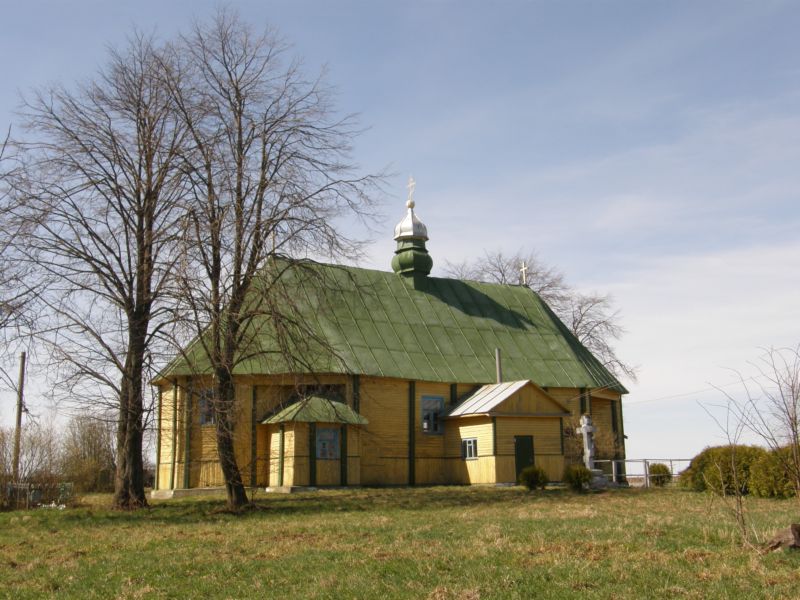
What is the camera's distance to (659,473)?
29203mm

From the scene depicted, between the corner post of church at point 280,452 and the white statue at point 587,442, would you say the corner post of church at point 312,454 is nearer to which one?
the corner post of church at point 280,452

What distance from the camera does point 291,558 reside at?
11414mm

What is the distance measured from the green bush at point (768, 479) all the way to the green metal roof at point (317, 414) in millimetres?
11093

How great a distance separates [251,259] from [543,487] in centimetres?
1130

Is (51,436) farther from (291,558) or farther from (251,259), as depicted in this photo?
(291,558)

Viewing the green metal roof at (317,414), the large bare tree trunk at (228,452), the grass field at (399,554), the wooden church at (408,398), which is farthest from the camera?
the wooden church at (408,398)

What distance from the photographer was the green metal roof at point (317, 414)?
83.5 feet

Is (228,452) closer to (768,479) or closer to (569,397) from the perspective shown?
(768,479)

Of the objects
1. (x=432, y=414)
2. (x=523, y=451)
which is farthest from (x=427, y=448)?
(x=523, y=451)

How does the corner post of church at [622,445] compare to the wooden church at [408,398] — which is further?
the corner post of church at [622,445]

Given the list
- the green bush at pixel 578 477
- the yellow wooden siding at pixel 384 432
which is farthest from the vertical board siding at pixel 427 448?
the green bush at pixel 578 477

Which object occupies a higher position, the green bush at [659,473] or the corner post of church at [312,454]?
the corner post of church at [312,454]

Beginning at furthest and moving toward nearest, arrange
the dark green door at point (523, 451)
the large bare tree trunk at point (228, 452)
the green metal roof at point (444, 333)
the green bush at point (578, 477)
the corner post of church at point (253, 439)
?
the green metal roof at point (444, 333)
the dark green door at point (523, 451)
the corner post of church at point (253, 439)
the green bush at point (578, 477)
the large bare tree trunk at point (228, 452)

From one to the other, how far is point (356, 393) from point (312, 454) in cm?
286
